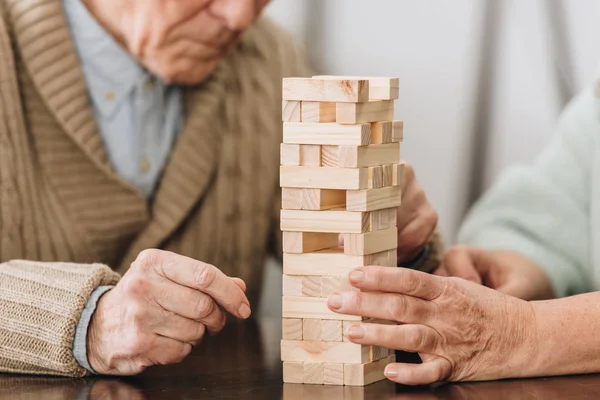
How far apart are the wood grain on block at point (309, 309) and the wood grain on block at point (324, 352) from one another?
37mm

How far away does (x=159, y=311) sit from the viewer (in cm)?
133

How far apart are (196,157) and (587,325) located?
996 mm

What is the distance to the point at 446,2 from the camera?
10.2 feet

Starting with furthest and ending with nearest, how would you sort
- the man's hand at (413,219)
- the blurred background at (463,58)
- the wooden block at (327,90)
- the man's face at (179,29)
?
the blurred background at (463,58) → the man's face at (179,29) → the man's hand at (413,219) → the wooden block at (327,90)

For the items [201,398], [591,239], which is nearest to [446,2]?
[591,239]

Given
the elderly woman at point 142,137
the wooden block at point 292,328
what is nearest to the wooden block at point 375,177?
the wooden block at point 292,328

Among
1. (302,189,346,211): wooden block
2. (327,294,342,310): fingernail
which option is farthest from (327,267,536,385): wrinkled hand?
(302,189,346,211): wooden block

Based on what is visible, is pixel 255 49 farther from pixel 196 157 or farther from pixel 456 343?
pixel 456 343

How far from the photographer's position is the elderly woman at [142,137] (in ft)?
6.16

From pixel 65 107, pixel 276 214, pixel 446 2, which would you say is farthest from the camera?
pixel 446 2

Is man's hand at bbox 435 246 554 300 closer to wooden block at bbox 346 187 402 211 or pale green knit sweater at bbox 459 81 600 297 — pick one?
pale green knit sweater at bbox 459 81 600 297

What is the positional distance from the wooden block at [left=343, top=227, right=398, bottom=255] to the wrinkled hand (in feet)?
0.09

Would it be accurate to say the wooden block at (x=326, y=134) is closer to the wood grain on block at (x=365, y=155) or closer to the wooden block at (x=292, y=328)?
the wood grain on block at (x=365, y=155)

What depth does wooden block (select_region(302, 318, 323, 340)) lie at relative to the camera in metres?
1.28
